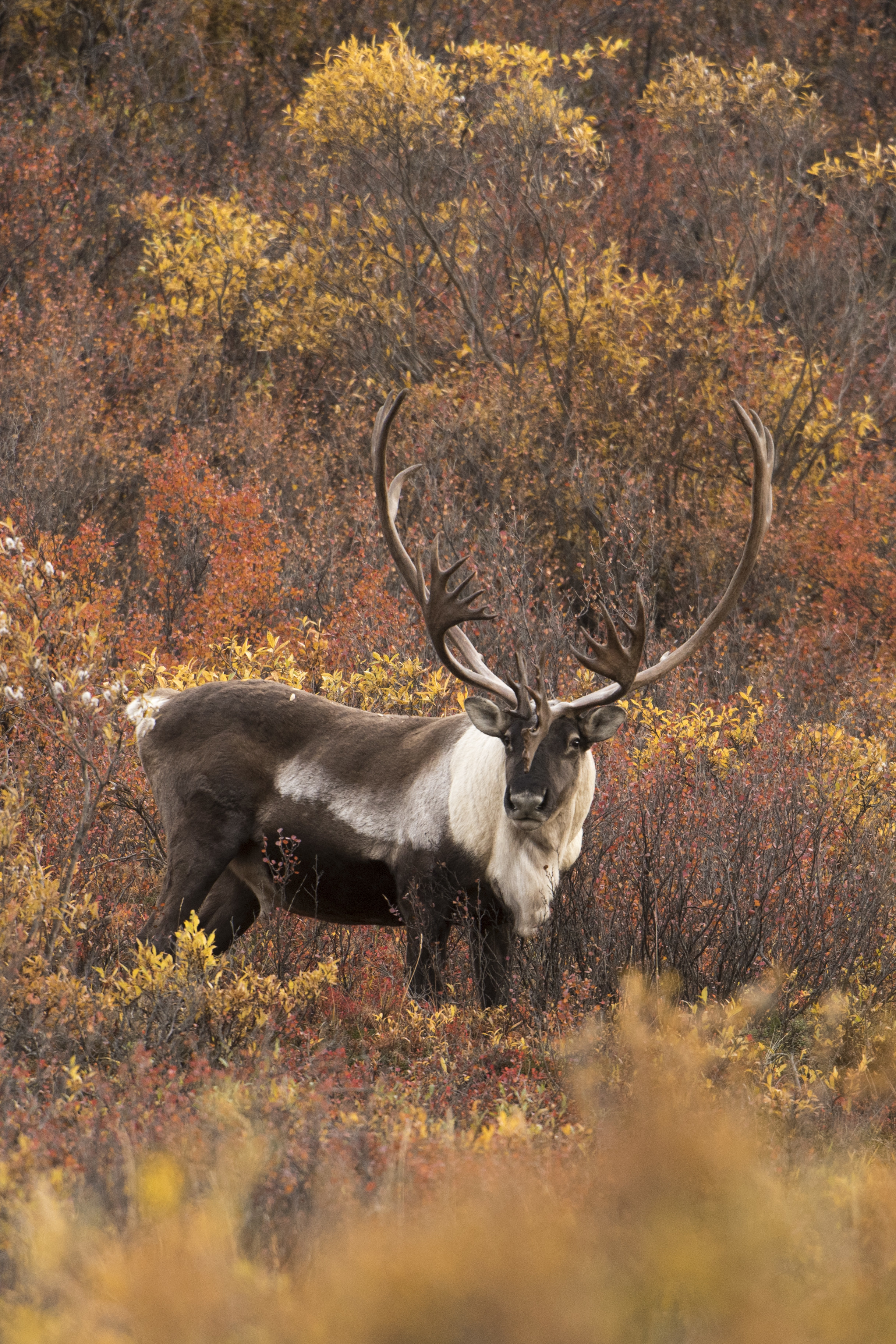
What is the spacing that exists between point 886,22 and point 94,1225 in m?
19.1

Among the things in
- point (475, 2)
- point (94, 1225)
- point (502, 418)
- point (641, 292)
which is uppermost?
point (475, 2)

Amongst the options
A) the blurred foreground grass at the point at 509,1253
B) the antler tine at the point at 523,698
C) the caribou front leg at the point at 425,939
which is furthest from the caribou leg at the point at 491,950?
the blurred foreground grass at the point at 509,1253

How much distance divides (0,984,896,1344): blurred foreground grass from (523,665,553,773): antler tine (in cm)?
166

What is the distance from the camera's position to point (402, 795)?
5.09 m

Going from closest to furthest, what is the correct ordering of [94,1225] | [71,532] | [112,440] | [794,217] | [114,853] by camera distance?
[94,1225] < [114,853] < [71,532] < [112,440] < [794,217]

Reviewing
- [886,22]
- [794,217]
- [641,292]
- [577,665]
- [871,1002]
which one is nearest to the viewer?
[871,1002]

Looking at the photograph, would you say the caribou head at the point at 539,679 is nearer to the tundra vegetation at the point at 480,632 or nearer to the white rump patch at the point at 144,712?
the tundra vegetation at the point at 480,632

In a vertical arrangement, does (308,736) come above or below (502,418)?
below

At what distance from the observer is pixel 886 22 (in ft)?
59.2

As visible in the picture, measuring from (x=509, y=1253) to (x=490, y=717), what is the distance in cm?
274

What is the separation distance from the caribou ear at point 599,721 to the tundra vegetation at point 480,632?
0.61 m

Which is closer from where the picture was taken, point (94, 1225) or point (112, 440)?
point (94, 1225)

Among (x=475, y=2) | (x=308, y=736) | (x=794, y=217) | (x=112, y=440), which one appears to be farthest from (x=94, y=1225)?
(x=475, y=2)

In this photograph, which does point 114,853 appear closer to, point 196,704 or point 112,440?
point 196,704
